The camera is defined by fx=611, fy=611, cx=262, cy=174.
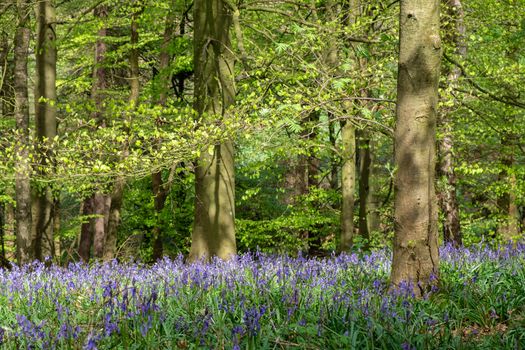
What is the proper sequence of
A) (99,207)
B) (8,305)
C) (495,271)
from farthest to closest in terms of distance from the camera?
(99,207), (495,271), (8,305)

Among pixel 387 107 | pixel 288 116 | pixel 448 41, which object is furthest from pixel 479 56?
pixel 288 116

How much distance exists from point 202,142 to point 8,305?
3472mm

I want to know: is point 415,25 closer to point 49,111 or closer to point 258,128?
point 258,128

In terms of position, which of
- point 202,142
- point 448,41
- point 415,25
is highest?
point 448,41

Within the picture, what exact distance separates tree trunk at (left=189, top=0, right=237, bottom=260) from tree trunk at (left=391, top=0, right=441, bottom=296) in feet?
14.8

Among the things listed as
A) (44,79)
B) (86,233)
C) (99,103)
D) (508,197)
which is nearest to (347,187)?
(44,79)

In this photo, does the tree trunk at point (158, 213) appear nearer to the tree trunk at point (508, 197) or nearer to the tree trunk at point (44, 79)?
the tree trunk at point (44, 79)

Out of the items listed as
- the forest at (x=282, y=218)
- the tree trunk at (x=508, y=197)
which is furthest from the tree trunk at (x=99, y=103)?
the tree trunk at (x=508, y=197)

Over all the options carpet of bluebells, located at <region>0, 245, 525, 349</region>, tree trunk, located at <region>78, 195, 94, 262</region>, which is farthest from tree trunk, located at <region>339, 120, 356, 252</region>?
tree trunk, located at <region>78, 195, 94, 262</region>

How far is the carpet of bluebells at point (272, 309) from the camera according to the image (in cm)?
397

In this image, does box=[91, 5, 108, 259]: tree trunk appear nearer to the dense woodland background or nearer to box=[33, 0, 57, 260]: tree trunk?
the dense woodland background

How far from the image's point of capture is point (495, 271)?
20.5ft

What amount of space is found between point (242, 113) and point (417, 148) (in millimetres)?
3381

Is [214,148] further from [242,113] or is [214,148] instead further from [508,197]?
[508,197]
